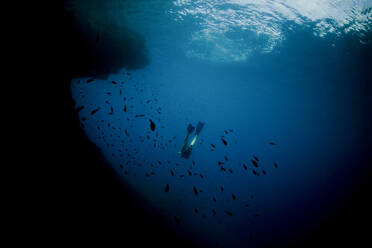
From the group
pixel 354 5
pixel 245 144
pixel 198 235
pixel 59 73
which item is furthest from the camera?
pixel 245 144

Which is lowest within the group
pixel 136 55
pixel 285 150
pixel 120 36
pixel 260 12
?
pixel 285 150

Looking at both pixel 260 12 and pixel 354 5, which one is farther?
pixel 260 12

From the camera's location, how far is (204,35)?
51.8 feet

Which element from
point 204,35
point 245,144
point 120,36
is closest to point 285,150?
point 245,144

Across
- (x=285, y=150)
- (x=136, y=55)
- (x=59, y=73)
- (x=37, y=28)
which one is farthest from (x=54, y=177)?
(x=285, y=150)

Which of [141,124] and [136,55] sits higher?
[136,55]

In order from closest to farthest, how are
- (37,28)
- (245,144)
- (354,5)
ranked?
(37,28), (354,5), (245,144)

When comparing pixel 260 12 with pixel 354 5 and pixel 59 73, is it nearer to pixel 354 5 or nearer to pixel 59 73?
pixel 354 5

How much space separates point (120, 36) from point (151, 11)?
3155mm

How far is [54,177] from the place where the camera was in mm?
5785

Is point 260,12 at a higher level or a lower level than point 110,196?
higher

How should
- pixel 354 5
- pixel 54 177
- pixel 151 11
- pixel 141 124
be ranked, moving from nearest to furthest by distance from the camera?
pixel 54 177
pixel 354 5
pixel 151 11
pixel 141 124

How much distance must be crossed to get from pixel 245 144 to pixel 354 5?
11727 centimetres

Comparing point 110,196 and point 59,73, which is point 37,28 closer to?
point 59,73
